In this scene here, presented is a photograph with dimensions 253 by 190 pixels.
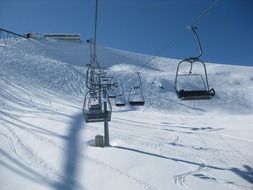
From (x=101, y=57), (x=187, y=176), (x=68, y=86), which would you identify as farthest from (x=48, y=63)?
(x=187, y=176)

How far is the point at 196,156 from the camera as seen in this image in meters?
12.9

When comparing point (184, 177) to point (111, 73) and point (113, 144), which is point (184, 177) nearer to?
point (113, 144)

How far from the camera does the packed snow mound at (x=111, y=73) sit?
30906mm

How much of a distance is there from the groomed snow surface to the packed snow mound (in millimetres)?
241

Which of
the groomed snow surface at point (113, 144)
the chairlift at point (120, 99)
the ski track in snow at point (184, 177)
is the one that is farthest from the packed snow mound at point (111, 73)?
the ski track in snow at point (184, 177)

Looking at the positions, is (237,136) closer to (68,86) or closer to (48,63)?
(68,86)

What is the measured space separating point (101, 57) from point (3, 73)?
23095 millimetres

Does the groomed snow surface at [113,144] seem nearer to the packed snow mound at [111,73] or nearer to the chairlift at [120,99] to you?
the packed snow mound at [111,73]

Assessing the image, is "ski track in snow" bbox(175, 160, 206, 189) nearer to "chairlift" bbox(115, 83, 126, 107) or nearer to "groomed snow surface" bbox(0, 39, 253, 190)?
"groomed snow surface" bbox(0, 39, 253, 190)

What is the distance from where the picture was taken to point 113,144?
1392 cm

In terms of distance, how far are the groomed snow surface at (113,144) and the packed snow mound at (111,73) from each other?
9.5 inches

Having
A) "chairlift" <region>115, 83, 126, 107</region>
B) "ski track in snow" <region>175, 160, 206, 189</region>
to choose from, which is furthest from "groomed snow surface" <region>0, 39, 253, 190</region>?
"chairlift" <region>115, 83, 126, 107</region>

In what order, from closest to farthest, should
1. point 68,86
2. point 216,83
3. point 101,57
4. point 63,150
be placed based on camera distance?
1. point 63,150
2. point 68,86
3. point 216,83
4. point 101,57

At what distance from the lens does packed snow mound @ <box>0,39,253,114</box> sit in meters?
30.9
